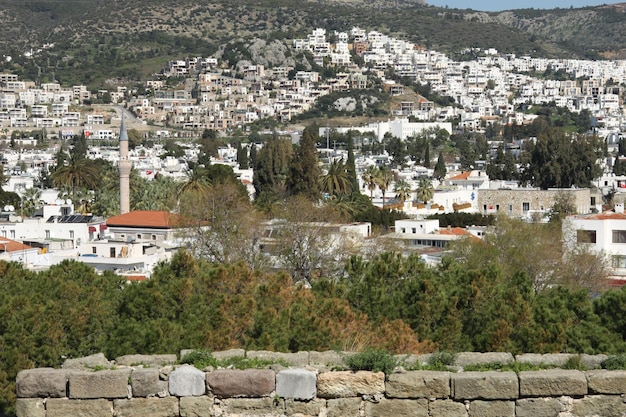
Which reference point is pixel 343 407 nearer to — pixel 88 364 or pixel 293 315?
pixel 88 364

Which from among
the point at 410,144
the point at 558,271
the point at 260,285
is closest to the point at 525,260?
the point at 558,271

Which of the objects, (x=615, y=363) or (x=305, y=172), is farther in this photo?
(x=305, y=172)

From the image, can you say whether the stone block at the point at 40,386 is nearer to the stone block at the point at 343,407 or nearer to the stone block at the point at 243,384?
the stone block at the point at 243,384

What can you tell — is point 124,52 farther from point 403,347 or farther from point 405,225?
point 403,347

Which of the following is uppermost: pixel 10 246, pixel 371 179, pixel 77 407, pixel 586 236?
pixel 77 407

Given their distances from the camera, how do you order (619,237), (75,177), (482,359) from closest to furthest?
(482,359), (619,237), (75,177)

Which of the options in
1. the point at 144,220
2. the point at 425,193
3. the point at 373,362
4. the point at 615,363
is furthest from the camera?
the point at 425,193

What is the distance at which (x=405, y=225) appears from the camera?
1748 inches

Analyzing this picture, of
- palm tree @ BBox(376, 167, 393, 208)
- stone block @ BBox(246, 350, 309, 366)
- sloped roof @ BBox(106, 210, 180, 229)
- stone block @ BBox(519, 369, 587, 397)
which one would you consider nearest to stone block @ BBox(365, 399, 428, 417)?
stone block @ BBox(519, 369, 587, 397)

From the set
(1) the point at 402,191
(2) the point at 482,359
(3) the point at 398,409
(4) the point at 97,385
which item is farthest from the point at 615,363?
Answer: (1) the point at 402,191

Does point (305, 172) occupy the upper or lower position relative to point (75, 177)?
upper

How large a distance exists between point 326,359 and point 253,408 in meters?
0.85

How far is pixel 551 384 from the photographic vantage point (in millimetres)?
6895

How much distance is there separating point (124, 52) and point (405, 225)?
154 meters
